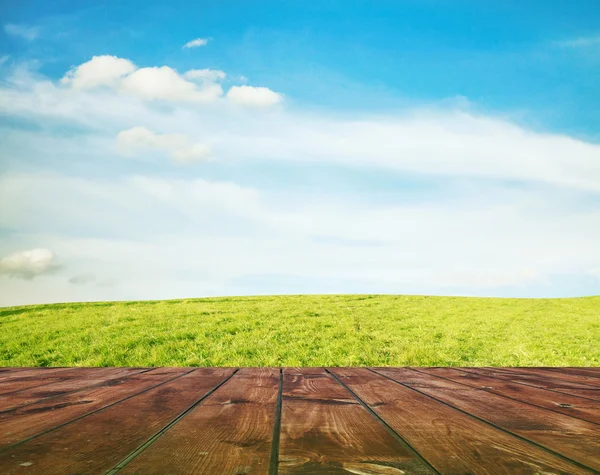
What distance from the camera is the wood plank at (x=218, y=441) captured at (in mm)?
1193

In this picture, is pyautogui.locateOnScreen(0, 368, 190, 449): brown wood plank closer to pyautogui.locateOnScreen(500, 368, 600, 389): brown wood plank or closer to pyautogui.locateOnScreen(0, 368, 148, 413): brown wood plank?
pyautogui.locateOnScreen(0, 368, 148, 413): brown wood plank

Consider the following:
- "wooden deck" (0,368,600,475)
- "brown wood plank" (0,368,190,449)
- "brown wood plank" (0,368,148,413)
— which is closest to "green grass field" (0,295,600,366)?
"brown wood plank" (0,368,148,413)

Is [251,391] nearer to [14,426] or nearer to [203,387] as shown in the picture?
[203,387]

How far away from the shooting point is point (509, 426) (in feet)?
5.57

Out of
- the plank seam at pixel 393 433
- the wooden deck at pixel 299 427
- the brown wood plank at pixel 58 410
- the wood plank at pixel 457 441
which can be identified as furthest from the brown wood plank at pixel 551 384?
the brown wood plank at pixel 58 410

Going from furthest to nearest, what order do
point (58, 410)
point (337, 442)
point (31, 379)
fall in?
point (31, 379)
point (58, 410)
point (337, 442)

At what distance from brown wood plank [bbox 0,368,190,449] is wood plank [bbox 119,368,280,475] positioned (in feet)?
1.64

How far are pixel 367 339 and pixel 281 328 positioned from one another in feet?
7.93

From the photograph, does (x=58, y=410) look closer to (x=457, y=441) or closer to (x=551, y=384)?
(x=457, y=441)

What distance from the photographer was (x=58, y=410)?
2.00m

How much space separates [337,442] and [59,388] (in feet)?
6.71

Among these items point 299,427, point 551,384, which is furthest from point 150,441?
point 551,384

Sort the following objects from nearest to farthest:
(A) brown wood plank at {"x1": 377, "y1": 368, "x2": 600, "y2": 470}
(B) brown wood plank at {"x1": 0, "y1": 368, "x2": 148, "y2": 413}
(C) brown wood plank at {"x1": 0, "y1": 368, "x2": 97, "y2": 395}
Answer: (A) brown wood plank at {"x1": 377, "y1": 368, "x2": 600, "y2": 470} < (B) brown wood plank at {"x1": 0, "y1": 368, "x2": 148, "y2": 413} < (C) brown wood plank at {"x1": 0, "y1": 368, "x2": 97, "y2": 395}

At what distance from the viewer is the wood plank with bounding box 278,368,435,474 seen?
3.93 feet
